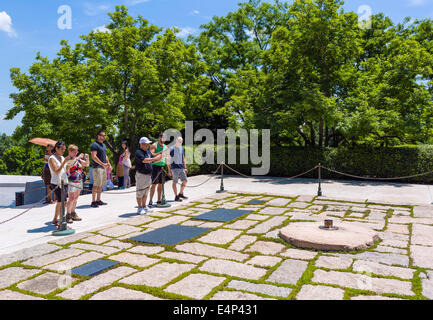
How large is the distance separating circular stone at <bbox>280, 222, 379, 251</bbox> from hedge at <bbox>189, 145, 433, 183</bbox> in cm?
1019

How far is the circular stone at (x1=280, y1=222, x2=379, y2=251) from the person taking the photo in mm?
4996

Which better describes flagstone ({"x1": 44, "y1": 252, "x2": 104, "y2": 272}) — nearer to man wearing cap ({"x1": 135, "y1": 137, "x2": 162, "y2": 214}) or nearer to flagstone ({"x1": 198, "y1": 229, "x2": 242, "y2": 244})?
flagstone ({"x1": 198, "y1": 229, "x2": 242, "y2": 244})

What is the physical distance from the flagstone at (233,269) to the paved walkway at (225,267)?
1 cm

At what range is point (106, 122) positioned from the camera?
19.4 m

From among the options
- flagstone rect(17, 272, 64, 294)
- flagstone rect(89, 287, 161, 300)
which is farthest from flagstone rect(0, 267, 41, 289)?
flagstone rect(89, 287, 161, 300)

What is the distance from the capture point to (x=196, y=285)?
3713 millimetres

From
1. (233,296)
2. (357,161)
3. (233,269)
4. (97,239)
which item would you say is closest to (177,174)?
(97,239)

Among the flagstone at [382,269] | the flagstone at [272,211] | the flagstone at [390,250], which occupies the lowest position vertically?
the flagstone at [382,269]

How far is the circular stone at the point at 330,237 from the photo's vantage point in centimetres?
500

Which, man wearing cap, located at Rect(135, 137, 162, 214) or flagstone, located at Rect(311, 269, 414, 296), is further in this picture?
man wearing cap, located at Rect(135, 137, 162, 214)

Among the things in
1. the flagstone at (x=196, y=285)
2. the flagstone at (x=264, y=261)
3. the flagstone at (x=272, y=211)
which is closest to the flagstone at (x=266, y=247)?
the flagstone at (x=264, y=261)

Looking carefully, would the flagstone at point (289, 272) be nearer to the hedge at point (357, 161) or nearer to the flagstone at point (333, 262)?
the flagstone at point (333, 262)

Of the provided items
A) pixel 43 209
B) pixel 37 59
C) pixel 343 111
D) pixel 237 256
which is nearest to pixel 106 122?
pixel 37 59

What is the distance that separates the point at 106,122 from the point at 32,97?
5730 millimetres
